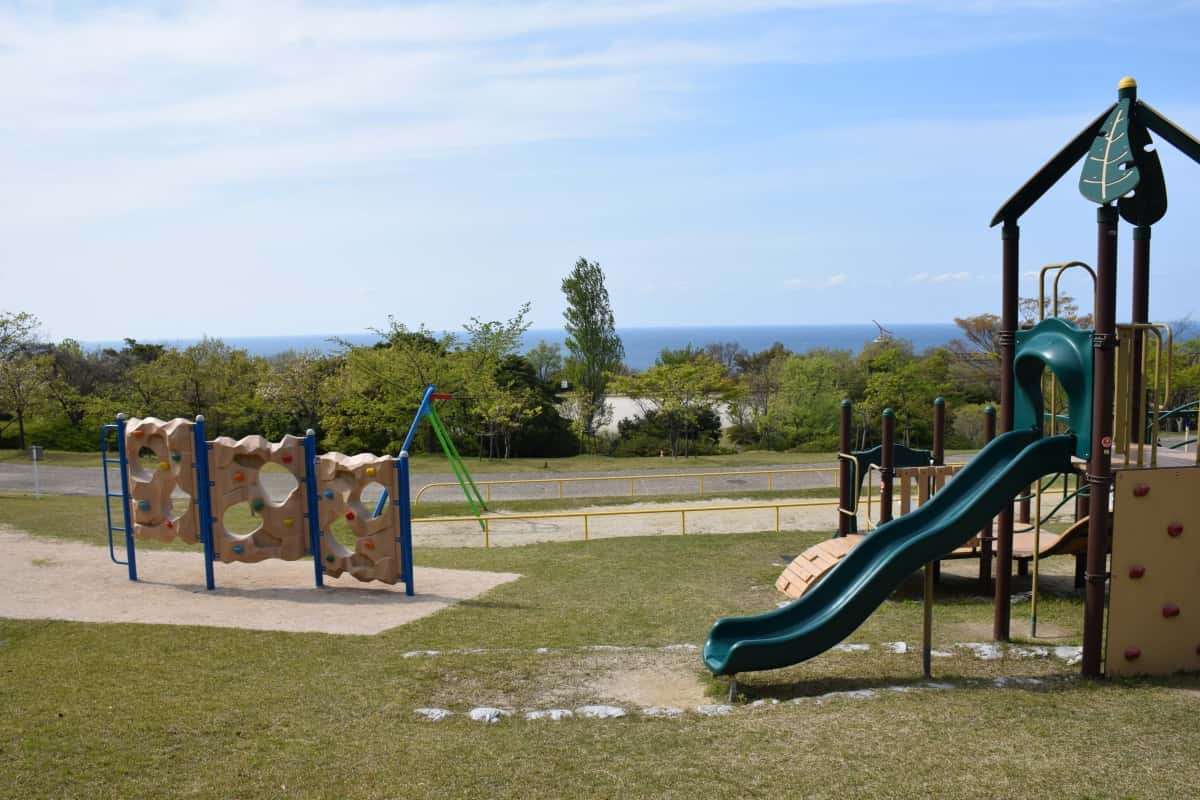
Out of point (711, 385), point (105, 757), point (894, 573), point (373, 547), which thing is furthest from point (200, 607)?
point (711, 385)

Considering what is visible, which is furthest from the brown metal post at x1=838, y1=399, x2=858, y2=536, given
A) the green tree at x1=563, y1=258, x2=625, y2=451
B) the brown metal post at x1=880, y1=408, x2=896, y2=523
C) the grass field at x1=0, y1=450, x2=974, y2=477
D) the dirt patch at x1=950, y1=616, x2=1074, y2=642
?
the green tree at x1=563, y1=258, x2=625, y2=451

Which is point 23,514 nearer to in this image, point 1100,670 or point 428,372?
point 428,372

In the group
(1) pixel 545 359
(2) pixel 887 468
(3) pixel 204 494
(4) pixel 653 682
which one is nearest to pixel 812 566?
(2) pixel 887 468

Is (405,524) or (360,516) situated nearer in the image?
(405,524)

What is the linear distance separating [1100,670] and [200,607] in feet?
36.8

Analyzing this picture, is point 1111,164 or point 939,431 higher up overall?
point 1111,164

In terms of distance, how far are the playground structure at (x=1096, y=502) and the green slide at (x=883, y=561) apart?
0.04ft

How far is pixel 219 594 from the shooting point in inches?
539

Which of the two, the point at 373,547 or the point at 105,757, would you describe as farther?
the point at 373,547

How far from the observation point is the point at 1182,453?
1228 inches

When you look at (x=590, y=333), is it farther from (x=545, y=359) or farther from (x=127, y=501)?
(x=127, y=501)

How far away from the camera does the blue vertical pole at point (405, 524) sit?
13188 millimetres

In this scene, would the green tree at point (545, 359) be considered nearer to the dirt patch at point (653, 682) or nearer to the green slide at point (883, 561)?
the dirt patch at point (653, 682)

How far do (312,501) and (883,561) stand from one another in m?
8.53
